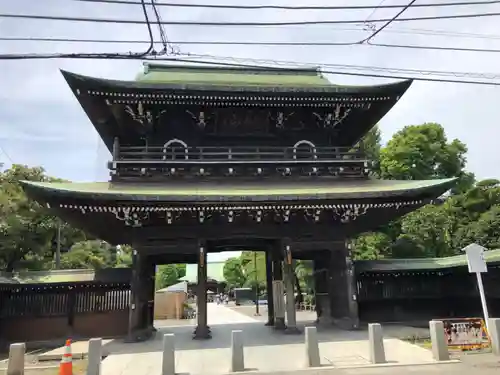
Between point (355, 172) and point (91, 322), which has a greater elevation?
point (355, 172)

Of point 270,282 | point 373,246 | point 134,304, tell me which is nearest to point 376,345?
point 270,282

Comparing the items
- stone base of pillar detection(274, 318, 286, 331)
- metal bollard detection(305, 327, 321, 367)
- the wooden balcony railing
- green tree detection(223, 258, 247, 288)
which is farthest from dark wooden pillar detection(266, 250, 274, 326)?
green tree detection(223, 258, 247, 288)

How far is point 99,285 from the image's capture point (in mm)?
17750

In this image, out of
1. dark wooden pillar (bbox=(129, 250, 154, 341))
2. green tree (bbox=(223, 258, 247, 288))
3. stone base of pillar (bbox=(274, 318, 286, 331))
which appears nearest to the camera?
dark wooden pillar (bbox=(129, 250, 154, 341))

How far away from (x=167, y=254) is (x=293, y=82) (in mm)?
11283

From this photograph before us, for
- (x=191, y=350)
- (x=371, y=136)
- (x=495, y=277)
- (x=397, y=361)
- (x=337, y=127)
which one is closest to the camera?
(x=397, y=361)

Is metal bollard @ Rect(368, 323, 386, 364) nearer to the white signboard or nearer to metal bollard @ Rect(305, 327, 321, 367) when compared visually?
metal bollard @ Rect(305, 327, 321, 367)

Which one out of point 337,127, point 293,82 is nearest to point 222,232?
point 337,127

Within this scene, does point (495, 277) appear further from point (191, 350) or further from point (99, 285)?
point (99, 285)

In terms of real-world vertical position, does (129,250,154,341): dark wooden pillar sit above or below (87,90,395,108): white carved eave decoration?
below

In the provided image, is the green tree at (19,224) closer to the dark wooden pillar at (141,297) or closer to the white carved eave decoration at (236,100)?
the dark wooden pillar at (141,297)

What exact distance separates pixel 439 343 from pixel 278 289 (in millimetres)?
8456

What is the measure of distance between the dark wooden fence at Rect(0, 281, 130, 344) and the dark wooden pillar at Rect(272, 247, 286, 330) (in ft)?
22.1

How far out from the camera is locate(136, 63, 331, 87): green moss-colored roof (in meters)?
21.6
